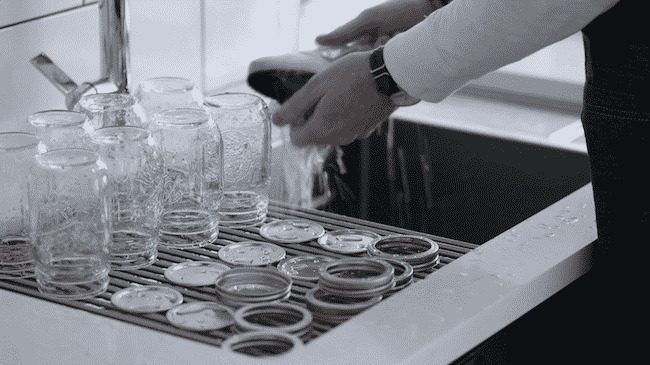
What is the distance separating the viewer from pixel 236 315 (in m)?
1.28

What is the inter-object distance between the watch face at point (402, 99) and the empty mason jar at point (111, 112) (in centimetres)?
29

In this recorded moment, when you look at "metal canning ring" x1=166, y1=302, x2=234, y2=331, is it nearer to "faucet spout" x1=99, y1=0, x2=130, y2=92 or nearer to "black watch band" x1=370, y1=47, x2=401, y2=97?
"black watch band" x1=370, y1=47, x2=401, y2=97

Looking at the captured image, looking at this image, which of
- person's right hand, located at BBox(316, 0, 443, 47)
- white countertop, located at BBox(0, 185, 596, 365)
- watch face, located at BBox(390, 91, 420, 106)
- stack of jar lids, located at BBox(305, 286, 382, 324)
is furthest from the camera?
person's right hand, located at BBox(316, 0, 443, 47)

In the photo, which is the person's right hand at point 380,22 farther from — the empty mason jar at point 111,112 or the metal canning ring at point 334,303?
the metal canning ring at point 334,303

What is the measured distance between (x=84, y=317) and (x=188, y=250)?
0.25m

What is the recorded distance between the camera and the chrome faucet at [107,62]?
1.68 meters

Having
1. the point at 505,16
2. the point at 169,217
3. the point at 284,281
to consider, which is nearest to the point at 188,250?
the point at 169,217

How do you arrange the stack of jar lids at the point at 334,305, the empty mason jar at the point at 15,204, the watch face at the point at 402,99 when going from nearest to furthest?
the stack of jar lids at the point at 334,305 < the empty mason jar at the point at 15,204 < the watch face at the point at 402,99

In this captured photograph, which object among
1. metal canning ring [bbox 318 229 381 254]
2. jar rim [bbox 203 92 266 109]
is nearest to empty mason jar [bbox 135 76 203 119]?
jar rim [bbox 203 92 266 109]

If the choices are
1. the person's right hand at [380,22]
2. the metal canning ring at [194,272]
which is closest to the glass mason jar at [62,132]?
the metal canning ring at [194,272]

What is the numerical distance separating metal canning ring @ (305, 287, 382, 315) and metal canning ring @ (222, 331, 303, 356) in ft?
0.28

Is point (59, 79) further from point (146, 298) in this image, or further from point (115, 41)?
point (146, 298)

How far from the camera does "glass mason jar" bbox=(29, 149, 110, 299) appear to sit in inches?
52.7

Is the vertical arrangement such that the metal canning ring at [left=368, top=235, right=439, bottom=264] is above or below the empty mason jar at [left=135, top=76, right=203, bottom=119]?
below
